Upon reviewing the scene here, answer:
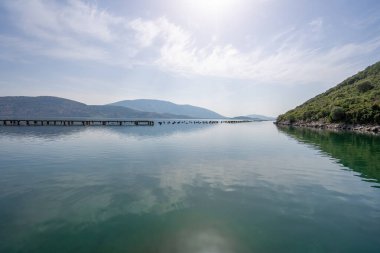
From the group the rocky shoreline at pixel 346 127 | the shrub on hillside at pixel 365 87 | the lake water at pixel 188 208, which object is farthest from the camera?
the shrub on hillside at pixel 365 87

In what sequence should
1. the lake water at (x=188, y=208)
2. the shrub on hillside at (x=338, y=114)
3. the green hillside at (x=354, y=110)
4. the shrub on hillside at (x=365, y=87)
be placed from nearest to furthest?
1. the lake water at (x=188, y=208)
2. the green hillside at (x=354, y=110)
3. the shrub on hillside at (x=338, y=114)
4. the shrub on hillside at (x=365, y=87)

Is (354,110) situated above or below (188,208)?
above

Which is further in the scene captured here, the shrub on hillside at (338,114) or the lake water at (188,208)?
the shrub on hillside at (338,114)

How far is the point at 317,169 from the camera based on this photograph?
26.9 m

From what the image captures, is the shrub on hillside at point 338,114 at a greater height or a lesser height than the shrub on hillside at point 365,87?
lesser

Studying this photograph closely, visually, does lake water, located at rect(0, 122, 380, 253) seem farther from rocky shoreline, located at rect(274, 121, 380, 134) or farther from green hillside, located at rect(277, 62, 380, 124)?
green hillside, located at rect(277, 62, 380, 124)

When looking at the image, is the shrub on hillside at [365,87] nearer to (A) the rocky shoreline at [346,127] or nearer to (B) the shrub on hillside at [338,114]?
(A) the rocky shoreline at [346,127]

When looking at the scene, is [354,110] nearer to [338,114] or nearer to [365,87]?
[338,114]

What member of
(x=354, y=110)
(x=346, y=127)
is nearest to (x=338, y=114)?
(x=354, y=110)

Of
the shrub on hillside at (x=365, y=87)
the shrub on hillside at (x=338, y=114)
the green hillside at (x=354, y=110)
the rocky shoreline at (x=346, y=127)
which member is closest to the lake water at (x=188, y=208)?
the rocky shoreline at (x=346, y=127)

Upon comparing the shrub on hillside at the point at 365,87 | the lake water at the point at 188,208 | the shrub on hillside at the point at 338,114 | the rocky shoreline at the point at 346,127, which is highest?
the shrub on hillside at the point at 365,87

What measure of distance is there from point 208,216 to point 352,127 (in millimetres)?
100781

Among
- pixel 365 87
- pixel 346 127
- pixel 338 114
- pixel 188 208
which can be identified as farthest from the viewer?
pixel 365 87

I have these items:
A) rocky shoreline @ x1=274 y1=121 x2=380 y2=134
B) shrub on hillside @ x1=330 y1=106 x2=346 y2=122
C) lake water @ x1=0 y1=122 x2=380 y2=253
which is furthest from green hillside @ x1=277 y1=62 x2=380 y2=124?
lake water @ x1=0 y1=122 x2=380 y2=253
